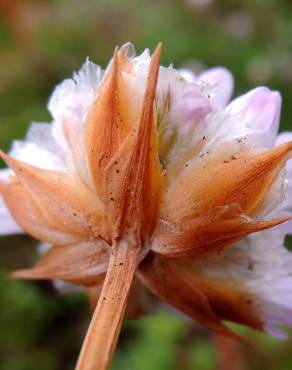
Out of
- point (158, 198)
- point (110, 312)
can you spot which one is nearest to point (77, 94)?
point (158, 198)

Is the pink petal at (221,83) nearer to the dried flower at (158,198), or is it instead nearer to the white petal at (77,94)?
the dried flower at (158,198)

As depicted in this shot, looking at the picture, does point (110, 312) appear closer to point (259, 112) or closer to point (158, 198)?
point (158, 198)

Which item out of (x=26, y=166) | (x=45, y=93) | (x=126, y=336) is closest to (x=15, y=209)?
(x=26, y=166)

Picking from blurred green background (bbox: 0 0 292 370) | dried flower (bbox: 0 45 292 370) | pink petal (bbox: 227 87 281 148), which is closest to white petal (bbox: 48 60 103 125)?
dried flower (bbox: 0 45 292 370)

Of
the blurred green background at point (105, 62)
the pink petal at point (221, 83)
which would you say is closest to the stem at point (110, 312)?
the pink petal at point (221, 83)

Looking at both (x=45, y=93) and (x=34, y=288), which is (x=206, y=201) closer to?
(x=34, y=288)

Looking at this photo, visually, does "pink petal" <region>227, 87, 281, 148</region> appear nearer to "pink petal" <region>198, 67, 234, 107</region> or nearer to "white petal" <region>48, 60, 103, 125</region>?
"pink petal" <region>198, 67, 234, 107</region>

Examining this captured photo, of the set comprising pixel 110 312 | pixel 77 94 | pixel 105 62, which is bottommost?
pixel 105 62
